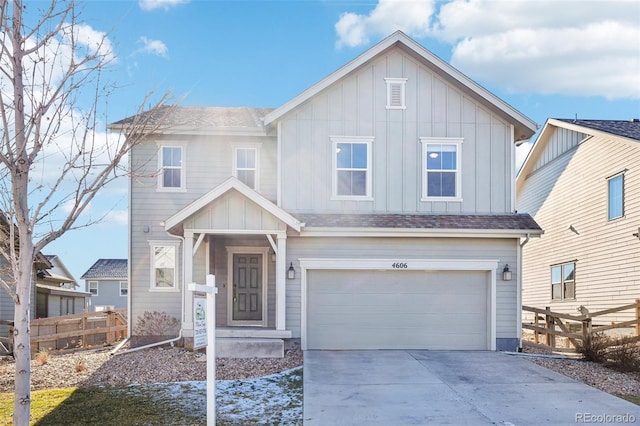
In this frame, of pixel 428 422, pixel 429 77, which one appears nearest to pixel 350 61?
pixel 429 77

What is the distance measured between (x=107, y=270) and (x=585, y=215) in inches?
1461

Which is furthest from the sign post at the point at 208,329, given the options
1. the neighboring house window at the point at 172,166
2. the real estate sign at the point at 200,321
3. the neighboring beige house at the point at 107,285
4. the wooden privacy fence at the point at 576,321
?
the neighboring beige house at the point at 107,285

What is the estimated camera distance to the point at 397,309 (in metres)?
14.7

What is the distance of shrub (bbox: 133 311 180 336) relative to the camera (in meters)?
15.7

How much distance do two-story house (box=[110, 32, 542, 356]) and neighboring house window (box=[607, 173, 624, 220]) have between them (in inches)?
180

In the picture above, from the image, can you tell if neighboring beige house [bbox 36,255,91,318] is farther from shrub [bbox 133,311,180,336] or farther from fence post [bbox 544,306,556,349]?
fence post [bbox 544,306,556,349]

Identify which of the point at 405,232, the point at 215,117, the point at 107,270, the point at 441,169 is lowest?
the point at 107,270

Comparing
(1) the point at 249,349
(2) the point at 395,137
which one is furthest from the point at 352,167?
(1) the point at 249,349

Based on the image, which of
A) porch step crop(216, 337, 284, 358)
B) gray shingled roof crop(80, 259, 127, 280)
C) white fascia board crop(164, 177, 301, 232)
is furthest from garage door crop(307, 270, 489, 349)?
gray shingled roof crop(80, 259, 127, 280)

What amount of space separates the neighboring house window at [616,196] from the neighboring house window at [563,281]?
9.62 ft

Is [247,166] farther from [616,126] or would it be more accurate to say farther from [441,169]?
[616,126]

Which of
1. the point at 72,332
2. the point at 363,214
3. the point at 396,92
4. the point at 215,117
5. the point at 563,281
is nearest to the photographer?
the point at 363,214

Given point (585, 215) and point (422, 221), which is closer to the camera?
point (422, 221)

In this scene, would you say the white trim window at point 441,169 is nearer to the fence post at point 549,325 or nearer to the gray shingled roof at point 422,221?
the gray shingled roof at point 422,221
